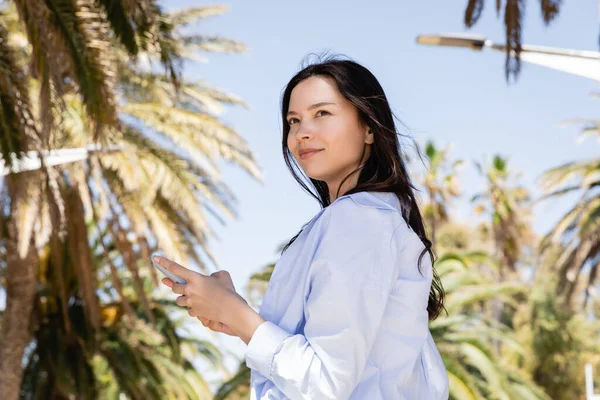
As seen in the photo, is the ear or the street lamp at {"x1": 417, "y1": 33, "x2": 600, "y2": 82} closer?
the ear

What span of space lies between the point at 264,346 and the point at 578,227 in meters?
21.6

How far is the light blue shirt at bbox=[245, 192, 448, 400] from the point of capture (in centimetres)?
196

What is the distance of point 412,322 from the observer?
82.9 inches

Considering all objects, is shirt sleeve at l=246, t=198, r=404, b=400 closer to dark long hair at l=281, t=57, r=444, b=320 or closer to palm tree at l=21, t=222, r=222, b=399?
dark long hair at l=281, t=57, r=444, b=320

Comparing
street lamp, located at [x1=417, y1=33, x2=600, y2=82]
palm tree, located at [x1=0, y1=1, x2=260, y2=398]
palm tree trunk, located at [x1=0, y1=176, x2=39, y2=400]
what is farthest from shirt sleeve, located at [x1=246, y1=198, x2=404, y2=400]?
palm tree trunk, located at [x1=0, y1=176, x2=39, y2=400]

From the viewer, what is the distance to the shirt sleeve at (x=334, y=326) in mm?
1948

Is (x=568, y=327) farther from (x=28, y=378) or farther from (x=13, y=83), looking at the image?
(x=13, y=83)

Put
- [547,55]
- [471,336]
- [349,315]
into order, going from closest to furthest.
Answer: [349,315] < [547,55] < [471,336]

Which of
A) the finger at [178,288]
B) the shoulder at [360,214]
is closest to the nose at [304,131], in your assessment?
the shoulder at [360,214]

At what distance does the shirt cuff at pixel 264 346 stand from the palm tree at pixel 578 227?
66.4ft

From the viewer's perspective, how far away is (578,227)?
73.8 ft

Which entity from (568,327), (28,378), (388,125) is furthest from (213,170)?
(568,327)

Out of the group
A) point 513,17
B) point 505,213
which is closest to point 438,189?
point 505,213

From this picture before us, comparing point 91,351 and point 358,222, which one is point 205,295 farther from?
point 91,351
